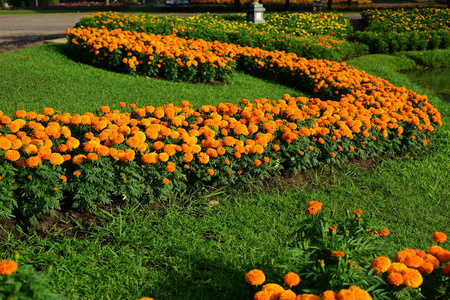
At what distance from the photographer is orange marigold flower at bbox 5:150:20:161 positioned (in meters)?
3.44

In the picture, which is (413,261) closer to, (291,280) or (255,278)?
(291,280)

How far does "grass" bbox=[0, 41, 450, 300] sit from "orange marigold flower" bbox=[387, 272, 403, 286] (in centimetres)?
61

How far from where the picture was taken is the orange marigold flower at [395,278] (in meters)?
2.25

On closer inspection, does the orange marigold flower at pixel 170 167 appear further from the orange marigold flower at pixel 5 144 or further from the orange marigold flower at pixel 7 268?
the orange marigold flower at pixel 7 268

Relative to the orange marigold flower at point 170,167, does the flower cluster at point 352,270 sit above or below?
below

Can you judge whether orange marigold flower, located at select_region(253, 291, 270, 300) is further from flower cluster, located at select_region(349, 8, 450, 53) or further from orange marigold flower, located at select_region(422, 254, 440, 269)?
flower cluster, located at select_region(349, 8, 450, 53)

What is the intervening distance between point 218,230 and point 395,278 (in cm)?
182

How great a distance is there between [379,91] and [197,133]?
13.4 feet

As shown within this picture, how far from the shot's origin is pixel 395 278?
89.1 inches

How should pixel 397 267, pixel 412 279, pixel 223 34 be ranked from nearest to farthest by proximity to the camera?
pixel 412 279 → pixel 397 267 → pixel 223 34

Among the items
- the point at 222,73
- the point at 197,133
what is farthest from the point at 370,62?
the point at 197,133

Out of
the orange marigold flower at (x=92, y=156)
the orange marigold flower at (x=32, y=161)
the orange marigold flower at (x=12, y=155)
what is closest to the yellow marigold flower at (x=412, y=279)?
the orange marigold flower at (x=92, y=156)

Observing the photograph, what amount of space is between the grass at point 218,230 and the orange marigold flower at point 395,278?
612 millimetres

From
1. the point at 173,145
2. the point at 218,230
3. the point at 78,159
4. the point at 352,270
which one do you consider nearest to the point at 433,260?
the point at 352,270
